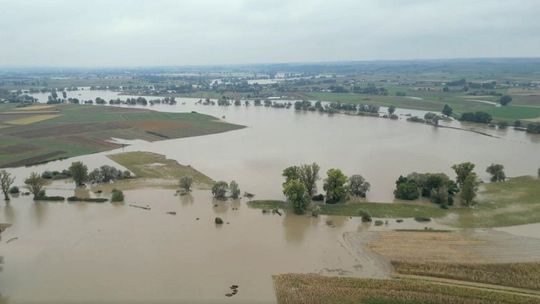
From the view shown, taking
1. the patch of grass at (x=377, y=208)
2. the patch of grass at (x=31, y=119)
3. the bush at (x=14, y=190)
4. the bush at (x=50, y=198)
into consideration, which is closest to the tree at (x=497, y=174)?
the patch of grass at (x=377, y=208)

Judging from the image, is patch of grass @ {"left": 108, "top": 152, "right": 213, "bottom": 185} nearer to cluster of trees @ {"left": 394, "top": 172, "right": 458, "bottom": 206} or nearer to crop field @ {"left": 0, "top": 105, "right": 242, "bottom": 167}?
crop field @ {"left": 0, "top": 105, "right": 242, "bottom": 167}

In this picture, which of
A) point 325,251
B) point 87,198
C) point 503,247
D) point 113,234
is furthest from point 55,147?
point 503,247

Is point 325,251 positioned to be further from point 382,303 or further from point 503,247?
point 503,247

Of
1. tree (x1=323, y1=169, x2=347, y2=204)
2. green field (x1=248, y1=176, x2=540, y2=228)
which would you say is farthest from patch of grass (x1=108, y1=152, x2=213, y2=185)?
tree (x1=323, y1=169, x2=347, y2=204)

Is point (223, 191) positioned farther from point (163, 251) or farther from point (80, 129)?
point (80, 129)

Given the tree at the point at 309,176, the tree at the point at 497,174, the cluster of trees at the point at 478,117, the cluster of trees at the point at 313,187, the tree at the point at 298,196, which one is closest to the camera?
the tree at the point at 298,196

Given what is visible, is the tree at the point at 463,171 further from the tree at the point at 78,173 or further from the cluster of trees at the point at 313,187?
the tree at the point at 78,173

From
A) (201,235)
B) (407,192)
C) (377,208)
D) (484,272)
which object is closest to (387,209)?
(377,208)
